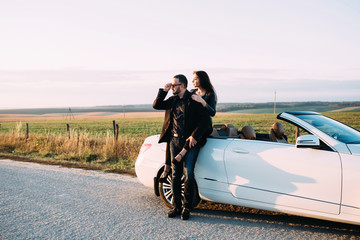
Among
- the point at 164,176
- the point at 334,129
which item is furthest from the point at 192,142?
the point at 334,129

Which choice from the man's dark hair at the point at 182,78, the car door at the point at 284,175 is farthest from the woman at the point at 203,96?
the car door at the point at 284,175

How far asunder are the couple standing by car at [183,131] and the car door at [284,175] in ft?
1.65

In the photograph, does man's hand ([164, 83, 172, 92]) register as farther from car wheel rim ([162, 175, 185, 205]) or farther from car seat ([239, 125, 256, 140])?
car seat ([239, 125, 256, 140])

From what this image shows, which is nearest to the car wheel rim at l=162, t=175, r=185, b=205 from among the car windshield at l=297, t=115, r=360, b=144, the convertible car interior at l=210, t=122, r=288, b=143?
the convertible car interior at l=210, t=122, r=288, b=143

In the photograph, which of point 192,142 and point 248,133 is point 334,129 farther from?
point 192,142

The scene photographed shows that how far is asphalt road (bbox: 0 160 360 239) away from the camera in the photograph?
4.28 meters

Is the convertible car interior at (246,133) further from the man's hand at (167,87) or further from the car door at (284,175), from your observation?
the man's hand at (167,87)

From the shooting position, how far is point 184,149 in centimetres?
487

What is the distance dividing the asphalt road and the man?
344 millimetres

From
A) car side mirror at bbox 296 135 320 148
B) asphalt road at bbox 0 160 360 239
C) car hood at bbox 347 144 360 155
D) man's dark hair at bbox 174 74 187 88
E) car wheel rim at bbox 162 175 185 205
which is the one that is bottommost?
asphalt road at bbox 0 160 360 239

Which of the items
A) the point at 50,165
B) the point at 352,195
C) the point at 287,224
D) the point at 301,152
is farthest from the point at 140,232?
the point at 50,165

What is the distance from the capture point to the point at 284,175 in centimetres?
437

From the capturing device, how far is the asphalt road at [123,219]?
4281mm

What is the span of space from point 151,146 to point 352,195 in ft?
9.90
